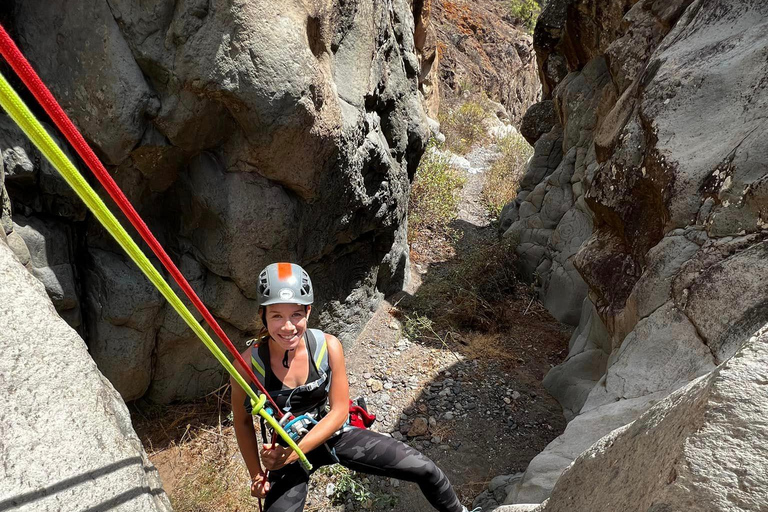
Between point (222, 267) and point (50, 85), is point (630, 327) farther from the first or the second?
point (50, 85)

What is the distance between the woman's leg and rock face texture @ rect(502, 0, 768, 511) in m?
0.67

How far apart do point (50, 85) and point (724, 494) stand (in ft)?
12.1

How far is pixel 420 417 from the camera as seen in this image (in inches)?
168

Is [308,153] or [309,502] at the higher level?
[308,153]

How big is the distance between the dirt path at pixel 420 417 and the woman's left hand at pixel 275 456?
159cm

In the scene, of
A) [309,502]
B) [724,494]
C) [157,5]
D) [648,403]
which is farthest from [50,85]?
[648,403]

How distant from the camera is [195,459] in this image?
3803 mm

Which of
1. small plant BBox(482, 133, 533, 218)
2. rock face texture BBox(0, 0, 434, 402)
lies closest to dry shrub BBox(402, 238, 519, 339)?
rock face texture BBox(0, 0, 434, 402)

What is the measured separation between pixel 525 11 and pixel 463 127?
9157 mm

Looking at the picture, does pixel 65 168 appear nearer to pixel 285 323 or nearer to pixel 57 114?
pixel 57 114

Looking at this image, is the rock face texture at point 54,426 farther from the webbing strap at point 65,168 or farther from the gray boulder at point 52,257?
the gray boulder at point 52,257

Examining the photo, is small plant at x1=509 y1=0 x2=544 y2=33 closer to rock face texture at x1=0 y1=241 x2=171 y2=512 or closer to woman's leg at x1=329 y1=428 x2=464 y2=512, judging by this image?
woman's leg at x1=329 y1=428 x2=464 y2=512

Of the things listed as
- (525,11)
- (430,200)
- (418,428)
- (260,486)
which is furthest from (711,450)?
(525,11)

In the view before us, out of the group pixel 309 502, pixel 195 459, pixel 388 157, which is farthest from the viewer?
pixel 388 157
